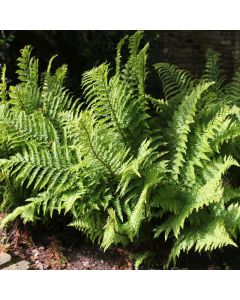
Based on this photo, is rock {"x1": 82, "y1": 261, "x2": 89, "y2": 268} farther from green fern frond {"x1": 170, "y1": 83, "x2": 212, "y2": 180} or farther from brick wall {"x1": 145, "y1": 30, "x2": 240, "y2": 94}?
brick wall {"x1": 145, "y1": 30, "x2": 240, "y2": 94}

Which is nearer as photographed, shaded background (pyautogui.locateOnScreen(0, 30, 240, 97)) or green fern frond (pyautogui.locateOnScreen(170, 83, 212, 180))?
green fern frond (pyautogui.locateOnScreen(170, 83, 212, 180))

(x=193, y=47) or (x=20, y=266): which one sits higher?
(x=193, y=47)

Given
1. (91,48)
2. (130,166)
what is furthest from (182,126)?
(91,48)

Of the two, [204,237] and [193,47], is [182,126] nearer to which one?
[204,237]

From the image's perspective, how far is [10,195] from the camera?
11.1 feet

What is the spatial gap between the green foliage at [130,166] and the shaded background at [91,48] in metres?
1.47

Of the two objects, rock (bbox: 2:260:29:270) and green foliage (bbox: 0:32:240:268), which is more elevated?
green foliage (bbox: 0:32:240:268)

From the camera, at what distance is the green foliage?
293 cm

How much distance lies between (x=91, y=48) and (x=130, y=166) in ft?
9.16

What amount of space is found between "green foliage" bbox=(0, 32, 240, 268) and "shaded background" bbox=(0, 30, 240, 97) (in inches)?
57.7

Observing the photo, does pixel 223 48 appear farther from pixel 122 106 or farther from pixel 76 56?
pixel 122 106

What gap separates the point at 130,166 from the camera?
2895 millimetres

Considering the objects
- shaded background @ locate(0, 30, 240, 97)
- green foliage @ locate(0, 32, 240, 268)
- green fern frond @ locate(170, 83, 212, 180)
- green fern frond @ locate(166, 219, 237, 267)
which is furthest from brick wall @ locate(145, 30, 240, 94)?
green fern frond @ locate(166, 219, 237, 267)
